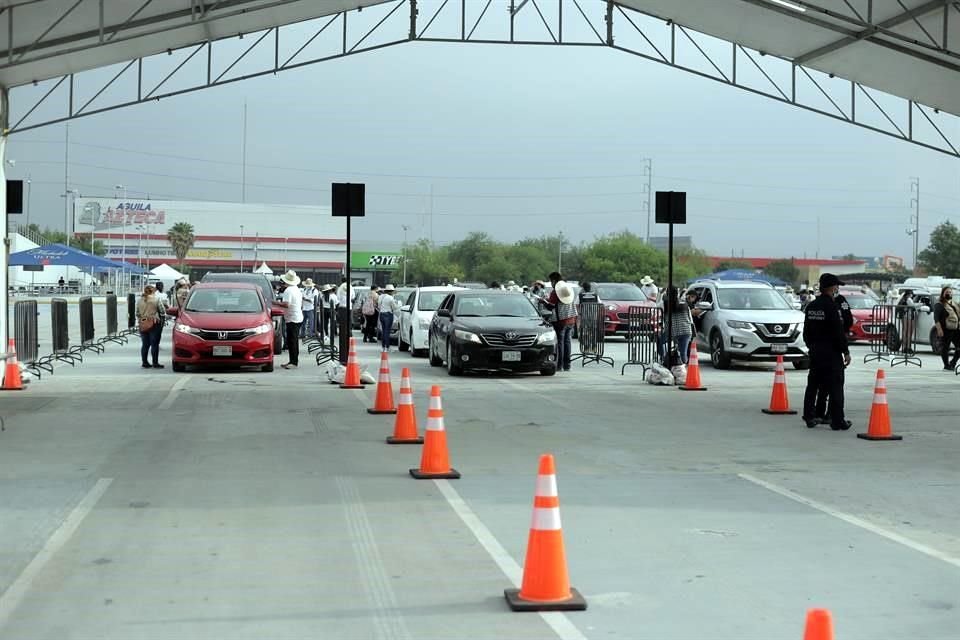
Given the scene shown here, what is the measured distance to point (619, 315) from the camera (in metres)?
36.2

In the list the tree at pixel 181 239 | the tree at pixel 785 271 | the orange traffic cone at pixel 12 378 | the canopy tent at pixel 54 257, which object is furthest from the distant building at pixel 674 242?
the orange traffic cone at pixel 12 378

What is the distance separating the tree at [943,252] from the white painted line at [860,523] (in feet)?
355

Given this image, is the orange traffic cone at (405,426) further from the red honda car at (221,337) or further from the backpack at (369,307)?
the backpack at (369,307)

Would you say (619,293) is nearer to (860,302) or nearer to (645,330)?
(860,302)

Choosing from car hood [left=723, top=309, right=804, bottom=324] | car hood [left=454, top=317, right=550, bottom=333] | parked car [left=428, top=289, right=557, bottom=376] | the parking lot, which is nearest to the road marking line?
the parking lot

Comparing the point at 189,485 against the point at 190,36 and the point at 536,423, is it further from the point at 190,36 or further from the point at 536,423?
the point at 190,36

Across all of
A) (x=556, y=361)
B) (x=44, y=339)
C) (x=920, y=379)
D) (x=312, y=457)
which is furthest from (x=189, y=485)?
(x=44, y=339)

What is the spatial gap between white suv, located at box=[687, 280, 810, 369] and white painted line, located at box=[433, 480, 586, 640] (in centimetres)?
1614

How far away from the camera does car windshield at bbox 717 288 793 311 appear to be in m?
26.5

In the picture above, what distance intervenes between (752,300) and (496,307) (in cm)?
627

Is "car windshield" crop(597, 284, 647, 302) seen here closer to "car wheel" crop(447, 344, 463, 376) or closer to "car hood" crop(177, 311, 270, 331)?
"car wheel" crop(447, 344, 463, 376)

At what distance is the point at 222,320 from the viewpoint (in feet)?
76.5

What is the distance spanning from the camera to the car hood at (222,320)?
23.0 metres

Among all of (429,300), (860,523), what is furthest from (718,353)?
(860,523)
